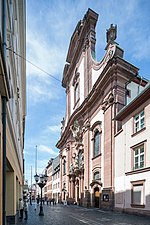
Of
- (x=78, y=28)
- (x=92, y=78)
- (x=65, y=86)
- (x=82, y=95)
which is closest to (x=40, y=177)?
(x=92, y=78)

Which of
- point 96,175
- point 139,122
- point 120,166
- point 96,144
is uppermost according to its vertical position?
point 139,122

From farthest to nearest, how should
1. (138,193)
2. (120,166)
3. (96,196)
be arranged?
1. (96,196)
2. (120,166)
3. (138,193)

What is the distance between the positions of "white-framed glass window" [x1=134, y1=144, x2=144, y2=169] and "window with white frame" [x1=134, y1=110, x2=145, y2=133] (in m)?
1.52

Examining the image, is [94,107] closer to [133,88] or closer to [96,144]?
[96,144]

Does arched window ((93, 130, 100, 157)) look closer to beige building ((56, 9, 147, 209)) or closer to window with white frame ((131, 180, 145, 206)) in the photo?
beige building ((56, 9, 147, 209))

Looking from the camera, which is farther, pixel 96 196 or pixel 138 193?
pixel 96 196

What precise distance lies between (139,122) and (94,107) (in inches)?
550

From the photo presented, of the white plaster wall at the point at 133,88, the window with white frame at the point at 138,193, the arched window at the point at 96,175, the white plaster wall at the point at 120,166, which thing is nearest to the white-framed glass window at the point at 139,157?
the window with white frame at the point at 138,193

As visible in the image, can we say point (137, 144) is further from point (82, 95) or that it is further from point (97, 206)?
point (82, 95)

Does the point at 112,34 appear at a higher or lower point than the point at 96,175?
higher

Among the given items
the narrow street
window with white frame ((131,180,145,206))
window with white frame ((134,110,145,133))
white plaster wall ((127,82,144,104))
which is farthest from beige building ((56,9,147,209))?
the narrow street

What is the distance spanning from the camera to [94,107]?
115 ft

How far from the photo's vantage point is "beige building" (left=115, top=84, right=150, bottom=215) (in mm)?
19391

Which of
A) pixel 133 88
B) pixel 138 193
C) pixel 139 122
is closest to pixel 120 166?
pixel 138 193
